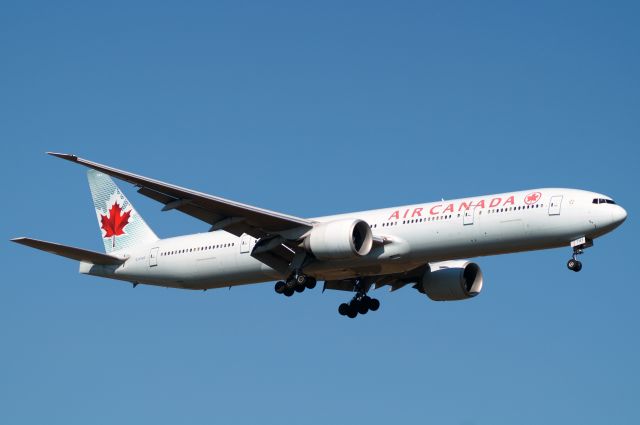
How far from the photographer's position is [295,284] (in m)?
47.7

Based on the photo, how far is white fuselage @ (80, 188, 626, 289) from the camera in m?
44.6

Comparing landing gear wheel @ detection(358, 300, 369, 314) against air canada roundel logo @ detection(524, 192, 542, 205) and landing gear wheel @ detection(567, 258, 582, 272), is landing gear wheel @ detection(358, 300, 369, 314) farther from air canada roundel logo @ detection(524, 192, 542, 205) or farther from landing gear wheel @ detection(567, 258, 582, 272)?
landing gear wheel @ detection(567, 258, 582, 272)

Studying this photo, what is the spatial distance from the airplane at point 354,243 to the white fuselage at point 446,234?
4cm

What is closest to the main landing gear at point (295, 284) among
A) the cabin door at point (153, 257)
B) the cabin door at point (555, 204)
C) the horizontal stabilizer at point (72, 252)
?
the cabin door at point (153, 257)

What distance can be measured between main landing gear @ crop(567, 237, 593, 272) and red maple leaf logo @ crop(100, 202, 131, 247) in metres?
20.7

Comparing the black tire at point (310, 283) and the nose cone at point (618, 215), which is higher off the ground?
the nose cone at point (618, 215)

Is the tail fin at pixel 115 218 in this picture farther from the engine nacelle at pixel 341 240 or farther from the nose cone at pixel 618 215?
the nose cone at pixel 618 215

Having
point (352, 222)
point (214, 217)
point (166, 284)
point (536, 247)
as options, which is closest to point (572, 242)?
point (536, 247)

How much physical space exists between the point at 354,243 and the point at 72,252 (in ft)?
40.0

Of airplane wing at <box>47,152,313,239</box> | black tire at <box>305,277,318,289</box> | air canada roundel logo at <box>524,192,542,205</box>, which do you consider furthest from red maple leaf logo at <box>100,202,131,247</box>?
air canada roundel logo at <box>524,192,542,205</box>

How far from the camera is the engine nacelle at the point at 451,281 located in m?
51.8

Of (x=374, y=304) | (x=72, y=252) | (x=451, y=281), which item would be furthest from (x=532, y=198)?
(x=72, y=252)

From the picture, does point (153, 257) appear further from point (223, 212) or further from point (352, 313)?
point (352, 313)

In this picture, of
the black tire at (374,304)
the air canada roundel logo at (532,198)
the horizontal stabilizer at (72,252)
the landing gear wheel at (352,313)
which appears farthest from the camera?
the landing gear wheel at (352,313)
